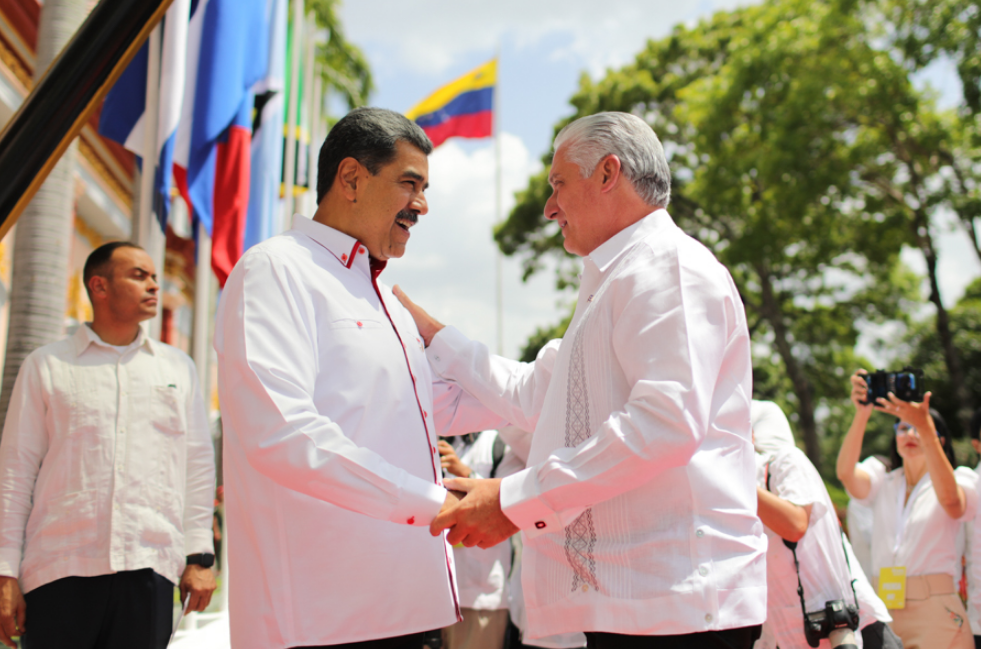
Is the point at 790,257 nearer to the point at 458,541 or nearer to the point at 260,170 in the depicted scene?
the point at 260,170

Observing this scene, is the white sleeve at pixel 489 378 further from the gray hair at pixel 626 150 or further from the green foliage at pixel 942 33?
the green foliage at pixel 942 33

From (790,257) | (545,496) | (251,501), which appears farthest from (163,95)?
(790,257)

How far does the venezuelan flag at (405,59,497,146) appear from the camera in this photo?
14625 millimetres

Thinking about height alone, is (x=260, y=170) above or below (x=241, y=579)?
above

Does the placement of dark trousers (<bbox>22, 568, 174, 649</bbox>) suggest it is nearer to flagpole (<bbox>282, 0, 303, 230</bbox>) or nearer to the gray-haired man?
the gray-haired man

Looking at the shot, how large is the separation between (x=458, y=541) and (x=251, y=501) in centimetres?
57

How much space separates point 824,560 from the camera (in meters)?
3.36

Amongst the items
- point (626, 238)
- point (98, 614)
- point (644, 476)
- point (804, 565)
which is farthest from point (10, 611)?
A: point (804, 565)

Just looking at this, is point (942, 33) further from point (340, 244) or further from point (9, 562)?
point (9, 562)

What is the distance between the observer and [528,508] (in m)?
2.03

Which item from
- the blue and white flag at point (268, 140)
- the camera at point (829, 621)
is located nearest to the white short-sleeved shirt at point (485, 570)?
the camera at point (829, 621)

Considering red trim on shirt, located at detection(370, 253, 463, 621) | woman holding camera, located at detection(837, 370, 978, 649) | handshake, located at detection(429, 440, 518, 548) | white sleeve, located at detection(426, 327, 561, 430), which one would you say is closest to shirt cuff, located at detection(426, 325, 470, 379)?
white sleeve, located at detection(426, 327, 561, 430)

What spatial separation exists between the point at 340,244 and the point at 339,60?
18675mm

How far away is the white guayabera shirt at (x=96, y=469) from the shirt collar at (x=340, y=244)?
140 cm
